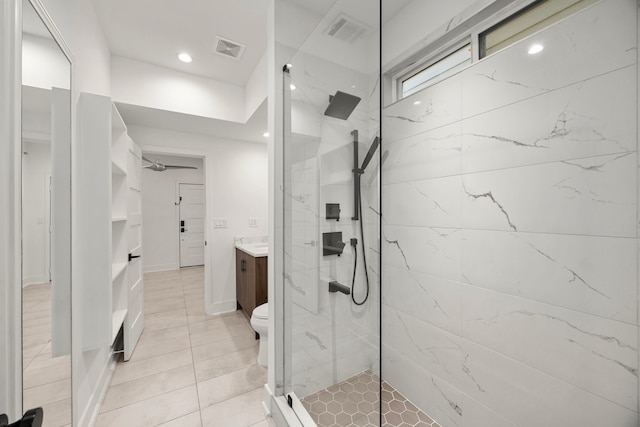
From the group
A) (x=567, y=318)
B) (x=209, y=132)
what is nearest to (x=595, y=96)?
(x=567, y=318)

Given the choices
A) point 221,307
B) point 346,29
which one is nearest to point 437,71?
point 346,29

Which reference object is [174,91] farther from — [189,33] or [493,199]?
[493,199]

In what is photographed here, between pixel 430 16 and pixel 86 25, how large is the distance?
211 cm

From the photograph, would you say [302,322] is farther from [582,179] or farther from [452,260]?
[582,179]

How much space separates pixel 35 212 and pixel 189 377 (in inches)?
63.8

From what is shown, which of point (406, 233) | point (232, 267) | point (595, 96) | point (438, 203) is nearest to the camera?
point (595, 96)

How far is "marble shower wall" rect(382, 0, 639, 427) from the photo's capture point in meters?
0.91

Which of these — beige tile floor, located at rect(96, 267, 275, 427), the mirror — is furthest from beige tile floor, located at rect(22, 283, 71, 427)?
beige tile floor, located at rect(96, 267, 275, 427)

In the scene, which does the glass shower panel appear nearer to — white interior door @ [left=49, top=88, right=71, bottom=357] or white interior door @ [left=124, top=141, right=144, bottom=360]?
white interior door @ [left=49, top=88, right=71, bottom=357]

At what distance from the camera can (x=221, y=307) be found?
3.21 meters

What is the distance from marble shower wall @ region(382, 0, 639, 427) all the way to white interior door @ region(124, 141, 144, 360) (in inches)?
90.1

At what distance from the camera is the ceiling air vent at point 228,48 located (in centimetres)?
212

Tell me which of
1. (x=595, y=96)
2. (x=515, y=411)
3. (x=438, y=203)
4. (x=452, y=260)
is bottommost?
(x=515, y=411)

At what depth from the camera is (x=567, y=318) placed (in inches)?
40.4
